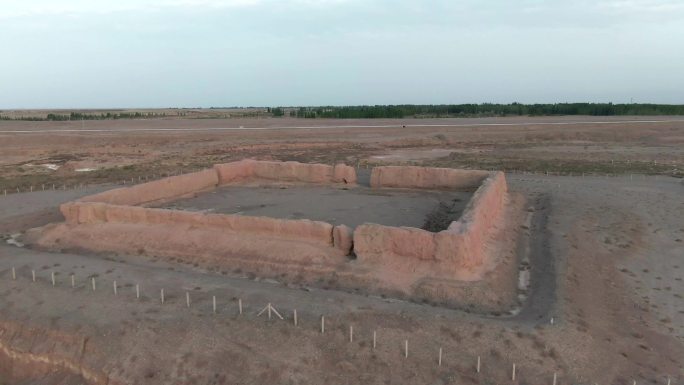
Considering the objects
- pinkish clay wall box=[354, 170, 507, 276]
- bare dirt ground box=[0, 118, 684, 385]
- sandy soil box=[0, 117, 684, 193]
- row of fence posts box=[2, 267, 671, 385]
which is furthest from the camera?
sandy soil box=[0, 117, 684, 193]

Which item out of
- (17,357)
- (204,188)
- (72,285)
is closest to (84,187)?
(204,188)

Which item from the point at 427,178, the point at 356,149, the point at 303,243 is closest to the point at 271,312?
the point at 303,243

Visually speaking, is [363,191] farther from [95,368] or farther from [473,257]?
[95,368]

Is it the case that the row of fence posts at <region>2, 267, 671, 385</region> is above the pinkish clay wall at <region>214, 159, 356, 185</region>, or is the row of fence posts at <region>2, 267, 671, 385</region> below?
below

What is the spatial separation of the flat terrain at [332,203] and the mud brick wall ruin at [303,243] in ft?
5.70

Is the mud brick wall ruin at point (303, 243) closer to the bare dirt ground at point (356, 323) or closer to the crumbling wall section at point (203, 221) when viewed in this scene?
the crumbling wall section at point (203, 221)

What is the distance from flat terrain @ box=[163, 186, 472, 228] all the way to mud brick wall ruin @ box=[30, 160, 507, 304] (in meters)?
1.74

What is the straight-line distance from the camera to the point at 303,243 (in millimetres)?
10789

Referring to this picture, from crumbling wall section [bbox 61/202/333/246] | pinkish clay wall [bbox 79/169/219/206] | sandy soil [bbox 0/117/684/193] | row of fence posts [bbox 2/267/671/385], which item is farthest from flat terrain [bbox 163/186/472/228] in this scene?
sandy soil [bbox 0/117/684/193]

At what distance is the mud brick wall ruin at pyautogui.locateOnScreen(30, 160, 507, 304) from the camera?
9609mm

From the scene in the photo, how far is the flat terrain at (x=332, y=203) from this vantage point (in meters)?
13.9

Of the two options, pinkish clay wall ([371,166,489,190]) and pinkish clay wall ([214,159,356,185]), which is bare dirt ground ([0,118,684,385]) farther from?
pinkish clay wall ([214,159,356,185])

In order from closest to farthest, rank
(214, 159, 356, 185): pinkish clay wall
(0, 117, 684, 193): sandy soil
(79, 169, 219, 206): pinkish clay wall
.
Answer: (79, 169, 219, 206): pinkish clay wall
(214, 159, 356, 185): pinkish clay wall
(0, 117, 684, 193): sandy soil

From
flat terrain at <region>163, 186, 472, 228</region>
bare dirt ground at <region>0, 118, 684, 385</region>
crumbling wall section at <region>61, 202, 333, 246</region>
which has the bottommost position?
bare dirt ground at <region>0, 118, 684, 385</region>
